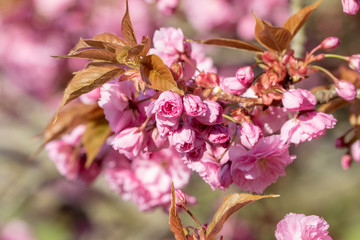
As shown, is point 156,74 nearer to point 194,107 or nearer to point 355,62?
point 194,107

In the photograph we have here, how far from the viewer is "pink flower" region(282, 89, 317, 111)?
2.50ft

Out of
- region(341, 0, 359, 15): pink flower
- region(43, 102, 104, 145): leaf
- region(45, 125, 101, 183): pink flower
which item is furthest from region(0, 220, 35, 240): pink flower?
region(341, 0, 359, 15): pink flower

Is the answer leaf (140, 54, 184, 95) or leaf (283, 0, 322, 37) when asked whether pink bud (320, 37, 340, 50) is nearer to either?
leaf (283, 0, 322, 37)

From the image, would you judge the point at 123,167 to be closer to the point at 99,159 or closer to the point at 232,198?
the point at 99,159

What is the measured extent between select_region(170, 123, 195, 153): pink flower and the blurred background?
71 centimetres

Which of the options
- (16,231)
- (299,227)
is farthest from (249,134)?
(16,231)

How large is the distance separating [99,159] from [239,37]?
974 mm

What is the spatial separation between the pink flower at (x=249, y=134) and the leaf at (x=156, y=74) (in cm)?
14

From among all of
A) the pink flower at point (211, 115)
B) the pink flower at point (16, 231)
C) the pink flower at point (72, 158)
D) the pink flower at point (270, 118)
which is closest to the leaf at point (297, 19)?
the pink flower at point (270, 118)

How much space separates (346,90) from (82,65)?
4.83ft

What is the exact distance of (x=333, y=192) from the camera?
115 inches

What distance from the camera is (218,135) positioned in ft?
2.43

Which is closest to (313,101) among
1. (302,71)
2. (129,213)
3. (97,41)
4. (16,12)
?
(302,71)

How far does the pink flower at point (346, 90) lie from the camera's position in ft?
2.77
